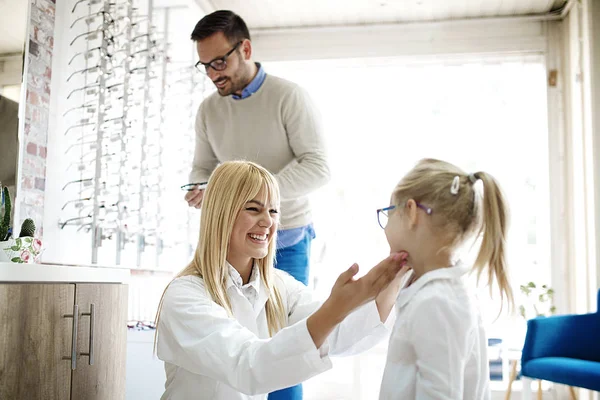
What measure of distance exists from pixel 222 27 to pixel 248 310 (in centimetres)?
123

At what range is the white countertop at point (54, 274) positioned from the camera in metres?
1.45

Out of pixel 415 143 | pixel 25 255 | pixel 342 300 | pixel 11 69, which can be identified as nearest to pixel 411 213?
pixel 342 300

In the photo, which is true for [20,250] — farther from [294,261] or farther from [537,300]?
[537,300]

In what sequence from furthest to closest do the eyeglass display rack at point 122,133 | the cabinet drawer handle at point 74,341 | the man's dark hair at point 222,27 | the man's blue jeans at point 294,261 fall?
1. the eyeglass display rack at point 122,133
2. the man's dark hair at point 222,27
3. the man's blue jeans at point 294,261
4. the cabinet drawer handle at point 74,341

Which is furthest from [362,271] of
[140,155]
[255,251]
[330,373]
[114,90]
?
[255,251]

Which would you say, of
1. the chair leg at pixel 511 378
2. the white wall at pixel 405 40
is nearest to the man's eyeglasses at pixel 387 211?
the chair leg at pixel 511 378

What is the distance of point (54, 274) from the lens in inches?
63.1

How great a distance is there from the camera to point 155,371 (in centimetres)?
275

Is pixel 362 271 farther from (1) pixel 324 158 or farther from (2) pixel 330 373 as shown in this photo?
(1) pixel 324 158

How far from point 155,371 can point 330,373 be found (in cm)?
240

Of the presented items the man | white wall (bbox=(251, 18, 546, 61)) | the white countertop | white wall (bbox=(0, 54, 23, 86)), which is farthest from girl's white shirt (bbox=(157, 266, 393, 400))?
white wall (bbox=(251, 18, 546, 61))

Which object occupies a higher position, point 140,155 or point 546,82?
point 546,82

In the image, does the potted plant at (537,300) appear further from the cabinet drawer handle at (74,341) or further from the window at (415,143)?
the cabinet drawer handle at (74,341)

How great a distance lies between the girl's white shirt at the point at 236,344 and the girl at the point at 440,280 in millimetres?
189
